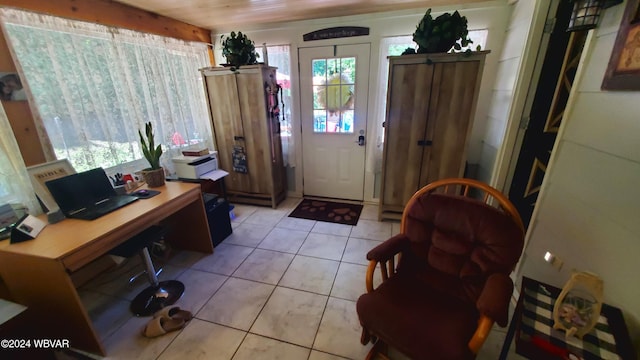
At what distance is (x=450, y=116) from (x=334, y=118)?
1370mm

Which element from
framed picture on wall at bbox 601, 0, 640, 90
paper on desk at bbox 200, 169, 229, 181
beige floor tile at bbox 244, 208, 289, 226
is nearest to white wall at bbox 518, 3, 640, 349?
framed picture on wall at bbox 601, 0, 640, 90

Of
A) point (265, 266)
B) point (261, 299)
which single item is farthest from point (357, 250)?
point (261, 299)

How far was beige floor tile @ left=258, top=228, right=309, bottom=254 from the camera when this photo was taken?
2479 millimetres

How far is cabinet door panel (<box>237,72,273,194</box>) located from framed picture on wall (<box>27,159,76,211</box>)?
171 centimetres

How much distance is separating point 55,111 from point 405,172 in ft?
10.0

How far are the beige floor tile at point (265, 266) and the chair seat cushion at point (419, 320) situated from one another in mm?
1033

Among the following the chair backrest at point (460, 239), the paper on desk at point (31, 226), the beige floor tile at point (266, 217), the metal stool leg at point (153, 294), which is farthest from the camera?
the beige floor tile at point (266, 217)

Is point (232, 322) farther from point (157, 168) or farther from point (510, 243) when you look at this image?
point (510, 243)

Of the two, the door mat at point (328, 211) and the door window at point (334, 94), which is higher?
the door window at point (334, 94)

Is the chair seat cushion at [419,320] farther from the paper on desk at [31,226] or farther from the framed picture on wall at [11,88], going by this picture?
the framed picture on wall at [11,88]

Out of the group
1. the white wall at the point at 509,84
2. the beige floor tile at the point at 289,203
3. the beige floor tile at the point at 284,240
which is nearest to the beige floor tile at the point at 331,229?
the beige floor tile at the point at 284,240

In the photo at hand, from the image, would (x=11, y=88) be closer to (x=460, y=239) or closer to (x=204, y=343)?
(x=204, y=343)

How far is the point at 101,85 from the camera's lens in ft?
6.81

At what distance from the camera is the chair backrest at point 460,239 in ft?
4.00
